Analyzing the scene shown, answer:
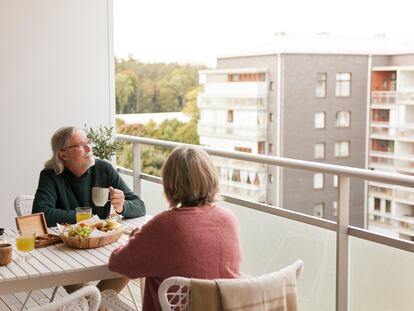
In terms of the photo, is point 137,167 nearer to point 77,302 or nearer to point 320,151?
point 77,302

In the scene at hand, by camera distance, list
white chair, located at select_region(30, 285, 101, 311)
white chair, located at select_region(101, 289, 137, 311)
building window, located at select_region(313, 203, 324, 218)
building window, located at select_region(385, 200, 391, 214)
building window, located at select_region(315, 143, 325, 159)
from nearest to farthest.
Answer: white chair, located at select_region(30, 285, 101, 311)
white chair, located at select_region(101, 289, 137, 311)
building window, located at select_region(385, 200, 391, 214)
building window, located at select_region(313, 203, 324, 218)
building window, located at select_region(315, 143, 325, 159)

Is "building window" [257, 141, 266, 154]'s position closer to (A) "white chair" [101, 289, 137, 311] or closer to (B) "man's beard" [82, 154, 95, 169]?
(B) "man's beard" [82, 154, 95, 169]

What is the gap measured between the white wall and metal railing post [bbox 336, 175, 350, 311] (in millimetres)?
2290

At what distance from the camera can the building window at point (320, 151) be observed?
83.8 feet

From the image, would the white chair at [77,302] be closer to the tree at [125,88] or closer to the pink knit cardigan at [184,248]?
the pink knit cardigan at [184,248]

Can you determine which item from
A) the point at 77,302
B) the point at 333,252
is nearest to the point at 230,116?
the point at 333,252

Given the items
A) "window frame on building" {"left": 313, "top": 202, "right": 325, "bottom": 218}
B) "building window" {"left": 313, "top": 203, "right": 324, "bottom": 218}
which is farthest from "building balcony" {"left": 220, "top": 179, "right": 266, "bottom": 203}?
"building window" {"left": 313, "top": 203, "right": 324, "bottom": 218}

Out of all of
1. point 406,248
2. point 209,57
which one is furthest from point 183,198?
point 209,57

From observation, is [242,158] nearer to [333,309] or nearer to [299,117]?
[333,309]

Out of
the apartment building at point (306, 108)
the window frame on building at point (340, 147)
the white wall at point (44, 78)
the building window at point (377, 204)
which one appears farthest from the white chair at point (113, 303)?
the window frame on building at point (340, 147)

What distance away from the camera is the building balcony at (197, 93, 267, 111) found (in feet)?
80.7

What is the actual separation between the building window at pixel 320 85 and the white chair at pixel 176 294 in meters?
25.0

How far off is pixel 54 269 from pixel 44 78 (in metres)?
2.45

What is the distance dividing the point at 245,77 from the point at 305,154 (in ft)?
13.5
